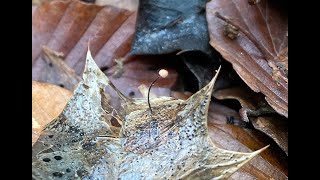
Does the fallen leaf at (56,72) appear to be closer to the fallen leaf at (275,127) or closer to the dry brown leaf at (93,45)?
the dry brown leaf at (93,45)

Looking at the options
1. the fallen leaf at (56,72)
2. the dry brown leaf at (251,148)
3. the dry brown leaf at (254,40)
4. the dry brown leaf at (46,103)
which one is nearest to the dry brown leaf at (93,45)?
the fallen leaf at (56,72)

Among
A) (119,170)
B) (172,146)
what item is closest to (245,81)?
(172,146)

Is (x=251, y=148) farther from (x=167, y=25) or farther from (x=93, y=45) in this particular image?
(x=93, y=45)

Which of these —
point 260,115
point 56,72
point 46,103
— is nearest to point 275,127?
point 260,115

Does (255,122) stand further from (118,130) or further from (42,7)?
(42,7)

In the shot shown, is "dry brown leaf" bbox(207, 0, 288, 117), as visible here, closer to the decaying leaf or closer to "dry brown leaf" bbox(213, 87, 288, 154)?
"dry brown leaf" bbox(213, 87, 288, 154)
